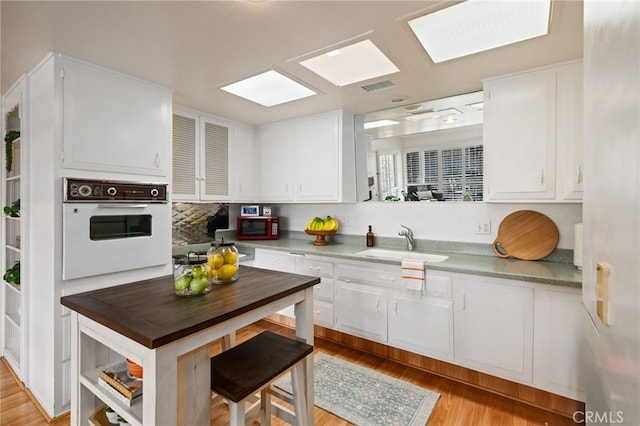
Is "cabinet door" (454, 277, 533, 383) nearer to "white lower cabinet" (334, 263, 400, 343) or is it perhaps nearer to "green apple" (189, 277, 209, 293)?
"white lower cabinet" (334, 263, 400, 343)

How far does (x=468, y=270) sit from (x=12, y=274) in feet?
11.2

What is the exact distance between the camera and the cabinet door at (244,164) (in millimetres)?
3576

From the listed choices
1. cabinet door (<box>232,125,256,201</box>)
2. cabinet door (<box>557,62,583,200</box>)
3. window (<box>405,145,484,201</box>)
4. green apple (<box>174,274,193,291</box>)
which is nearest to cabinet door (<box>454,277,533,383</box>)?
cabinet door (<box>557,62,583,200</box>)

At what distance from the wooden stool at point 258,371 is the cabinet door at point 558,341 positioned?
1496mm

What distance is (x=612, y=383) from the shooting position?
666 millimetres

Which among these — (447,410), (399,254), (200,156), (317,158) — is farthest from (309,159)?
(447,410)

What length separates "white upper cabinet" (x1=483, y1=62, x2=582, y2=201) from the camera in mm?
2076

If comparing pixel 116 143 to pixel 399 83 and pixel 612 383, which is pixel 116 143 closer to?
pixel 399 83

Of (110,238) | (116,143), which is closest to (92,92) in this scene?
(116,143)

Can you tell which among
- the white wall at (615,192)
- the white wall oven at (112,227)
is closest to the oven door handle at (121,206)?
the white wall oven at (112,227)

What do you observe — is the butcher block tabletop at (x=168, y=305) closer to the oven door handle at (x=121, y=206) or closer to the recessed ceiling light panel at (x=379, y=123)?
the oven door handle at (x=121, y=206)

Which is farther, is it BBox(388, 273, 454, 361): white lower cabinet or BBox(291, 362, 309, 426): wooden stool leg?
BBox(388, 273, 454, 361): white lower cabinet

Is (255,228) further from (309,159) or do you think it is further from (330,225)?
(309,159)

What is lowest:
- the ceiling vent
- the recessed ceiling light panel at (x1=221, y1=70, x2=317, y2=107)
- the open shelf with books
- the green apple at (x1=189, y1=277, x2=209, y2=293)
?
the open shelf with books
